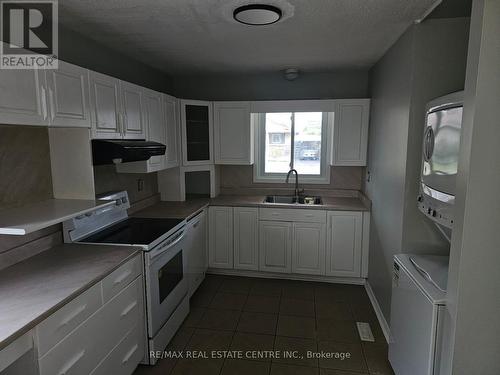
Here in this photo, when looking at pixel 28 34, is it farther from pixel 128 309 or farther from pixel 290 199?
pixel 290 199

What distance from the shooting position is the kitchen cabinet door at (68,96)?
5.54 feet

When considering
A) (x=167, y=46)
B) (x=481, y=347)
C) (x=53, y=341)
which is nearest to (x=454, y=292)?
(x=481, y=347)

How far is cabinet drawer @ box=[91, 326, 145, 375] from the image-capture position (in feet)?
5.76

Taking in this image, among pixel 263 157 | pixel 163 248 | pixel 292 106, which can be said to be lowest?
pixel 163 248

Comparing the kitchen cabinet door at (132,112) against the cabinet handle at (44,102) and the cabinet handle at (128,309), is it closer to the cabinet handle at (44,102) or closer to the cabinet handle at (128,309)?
the cabinet handle at (44,102)

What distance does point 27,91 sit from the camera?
1523 millimetres

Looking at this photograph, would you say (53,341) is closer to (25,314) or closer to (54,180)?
(25,314)

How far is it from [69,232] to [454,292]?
7.43 ft

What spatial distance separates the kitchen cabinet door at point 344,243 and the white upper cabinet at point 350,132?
0.62 m

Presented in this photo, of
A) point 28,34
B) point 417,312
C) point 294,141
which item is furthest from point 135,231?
point 294,141

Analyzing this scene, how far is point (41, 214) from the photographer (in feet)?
5.61

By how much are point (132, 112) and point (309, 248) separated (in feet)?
7.24

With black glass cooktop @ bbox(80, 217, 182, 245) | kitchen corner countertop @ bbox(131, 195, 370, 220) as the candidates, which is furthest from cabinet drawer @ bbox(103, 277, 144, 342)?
kitchen corner countertop @ bbox(131, 195, 370, 220)

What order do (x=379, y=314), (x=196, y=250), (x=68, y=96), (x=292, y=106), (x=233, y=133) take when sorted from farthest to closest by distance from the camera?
(x=233, y=133), (x=292, y=106), (x=196, y=250), (x=379, y=314), (x=68, y=96)
